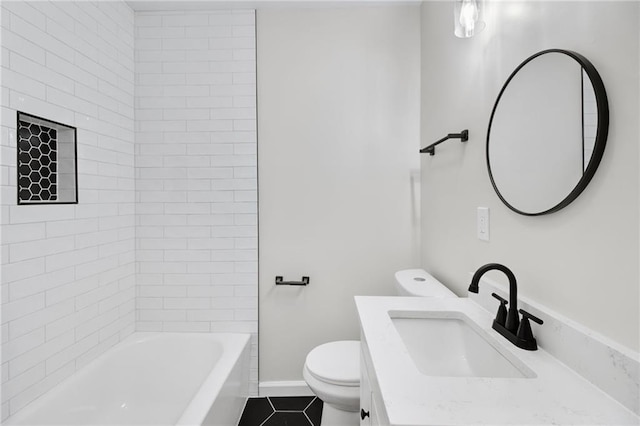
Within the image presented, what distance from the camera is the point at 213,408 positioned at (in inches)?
54.6

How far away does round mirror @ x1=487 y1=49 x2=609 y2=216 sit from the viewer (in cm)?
77

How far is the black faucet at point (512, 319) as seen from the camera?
911mm

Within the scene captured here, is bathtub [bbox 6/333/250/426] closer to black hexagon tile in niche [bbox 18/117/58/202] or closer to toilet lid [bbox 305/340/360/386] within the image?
toilet lid [bbox 305/340/360/386]

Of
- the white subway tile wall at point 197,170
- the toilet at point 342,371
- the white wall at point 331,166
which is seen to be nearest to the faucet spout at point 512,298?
the toilet at point 342,371

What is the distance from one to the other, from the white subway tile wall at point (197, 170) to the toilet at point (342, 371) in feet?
2.12

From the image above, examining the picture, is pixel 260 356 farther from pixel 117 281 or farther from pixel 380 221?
pixel 380 221

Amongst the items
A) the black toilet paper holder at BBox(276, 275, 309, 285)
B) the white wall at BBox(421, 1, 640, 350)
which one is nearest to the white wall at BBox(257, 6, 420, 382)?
the black toilet paper holder at BBox(276, 275, 309, 285)

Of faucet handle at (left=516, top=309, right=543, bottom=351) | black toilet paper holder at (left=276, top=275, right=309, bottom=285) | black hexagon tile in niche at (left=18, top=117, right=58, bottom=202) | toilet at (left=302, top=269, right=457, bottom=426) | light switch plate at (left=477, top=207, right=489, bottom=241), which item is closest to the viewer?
faucet handle at (left=516, top=309, right=543, bottom=351)

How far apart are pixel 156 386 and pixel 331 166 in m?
1.70

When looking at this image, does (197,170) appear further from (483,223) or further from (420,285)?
(483,223)

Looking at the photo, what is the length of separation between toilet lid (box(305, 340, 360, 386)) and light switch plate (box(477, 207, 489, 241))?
86 cm

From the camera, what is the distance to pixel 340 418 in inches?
63.1

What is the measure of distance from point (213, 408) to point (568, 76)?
1.74 metres

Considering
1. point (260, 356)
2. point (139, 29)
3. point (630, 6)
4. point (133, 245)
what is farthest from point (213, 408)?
point (139, 29)
